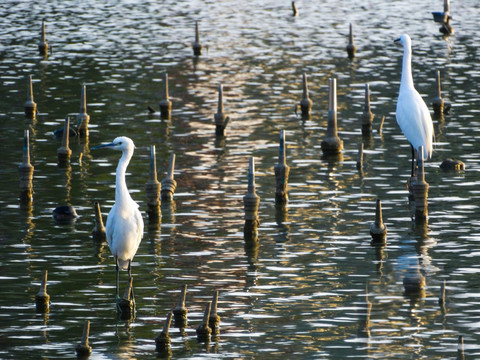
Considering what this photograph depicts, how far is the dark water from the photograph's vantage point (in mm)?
23578

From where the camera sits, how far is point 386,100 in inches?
2010

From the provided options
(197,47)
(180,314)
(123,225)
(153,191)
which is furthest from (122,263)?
(197,47)

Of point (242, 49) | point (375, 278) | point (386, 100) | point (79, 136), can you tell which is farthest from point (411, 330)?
point (242, 49)

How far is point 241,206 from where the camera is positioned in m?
34.4

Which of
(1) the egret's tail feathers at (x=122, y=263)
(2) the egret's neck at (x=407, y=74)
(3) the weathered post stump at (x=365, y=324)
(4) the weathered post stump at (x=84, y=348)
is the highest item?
(2) the egret's neck at (x=407, y=74)

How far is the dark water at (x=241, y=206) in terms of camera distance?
77.4 ft

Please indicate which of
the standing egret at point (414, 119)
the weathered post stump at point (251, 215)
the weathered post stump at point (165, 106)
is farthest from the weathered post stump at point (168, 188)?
the weathered post stump at point (165, 106)

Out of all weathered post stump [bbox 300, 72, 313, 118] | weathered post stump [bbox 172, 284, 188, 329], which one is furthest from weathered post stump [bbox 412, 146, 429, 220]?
weathered post stump [bbox 300, 72, 313, 118]

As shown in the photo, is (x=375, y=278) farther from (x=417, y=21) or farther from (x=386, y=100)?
(x=417, y=21)

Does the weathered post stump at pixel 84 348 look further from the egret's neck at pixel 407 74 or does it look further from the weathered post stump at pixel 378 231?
the egret's neck at pixel 407 74

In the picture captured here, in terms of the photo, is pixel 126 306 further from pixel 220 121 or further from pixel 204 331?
pixel 220 121

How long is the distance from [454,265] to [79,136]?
20565mm

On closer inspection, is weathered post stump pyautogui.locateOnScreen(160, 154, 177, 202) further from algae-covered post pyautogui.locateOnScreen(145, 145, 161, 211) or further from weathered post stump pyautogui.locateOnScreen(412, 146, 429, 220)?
weathered post stump pyautogui.locateOnScreen(412, 146, 429, 220)

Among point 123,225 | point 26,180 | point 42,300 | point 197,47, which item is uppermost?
point 123,225
